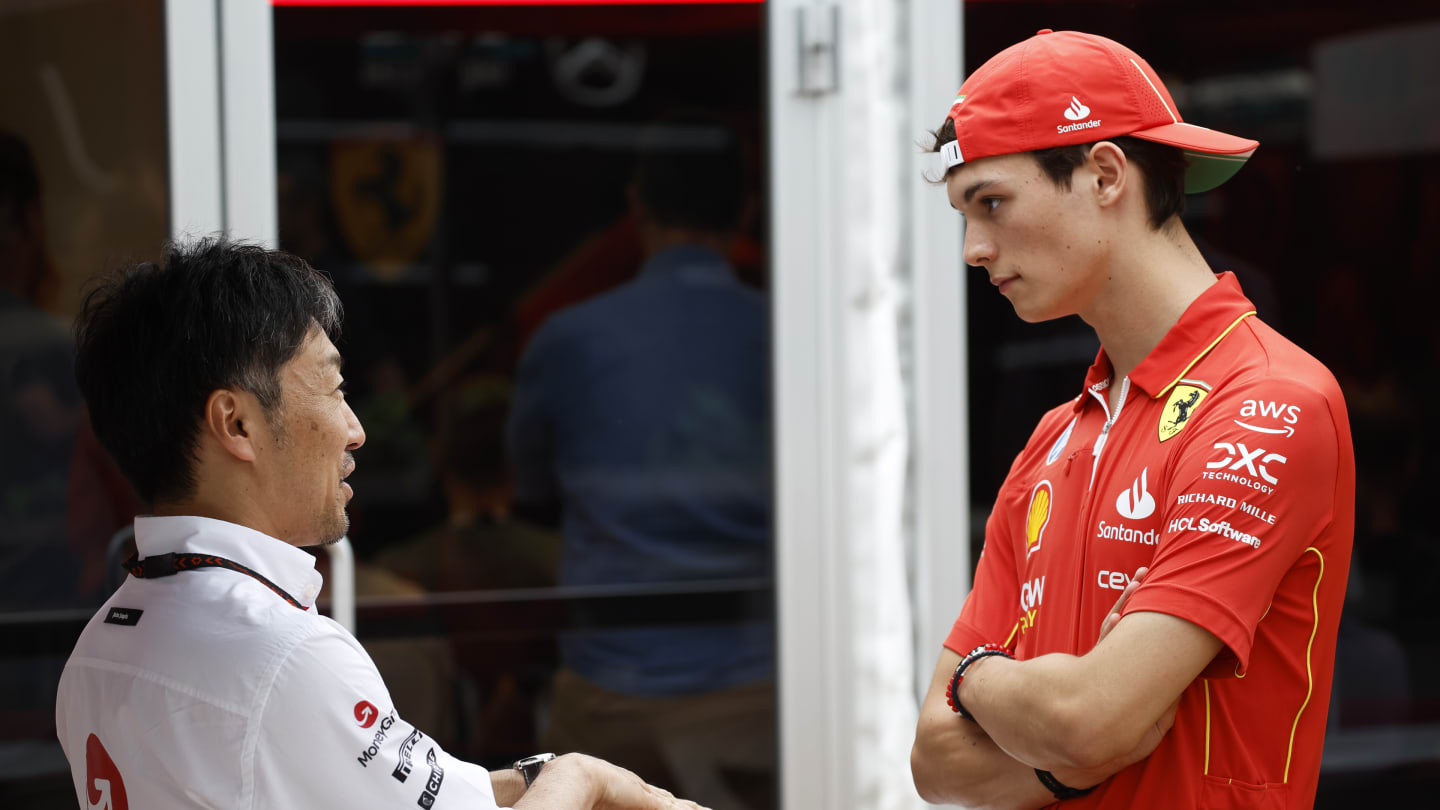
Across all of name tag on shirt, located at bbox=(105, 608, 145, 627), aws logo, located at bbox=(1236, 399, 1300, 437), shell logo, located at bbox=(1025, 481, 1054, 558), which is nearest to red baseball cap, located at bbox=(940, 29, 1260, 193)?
aws logo, located at bbox=(1236, 399, 1300, 437)

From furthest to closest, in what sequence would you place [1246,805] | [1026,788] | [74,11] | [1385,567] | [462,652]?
1. [1385,567]
2. [462,652]
3. [74,11]
4. [1026,788]
5. [1246,805]

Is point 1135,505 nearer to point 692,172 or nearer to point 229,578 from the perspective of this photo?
point 229,578

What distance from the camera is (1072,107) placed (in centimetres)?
144

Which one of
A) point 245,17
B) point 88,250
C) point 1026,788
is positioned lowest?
point 1026,788

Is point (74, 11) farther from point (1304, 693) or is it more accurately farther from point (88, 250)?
point (1304, 693)

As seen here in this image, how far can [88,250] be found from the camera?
99.2 inches

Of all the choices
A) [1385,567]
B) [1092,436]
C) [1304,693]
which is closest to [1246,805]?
[1304,693]

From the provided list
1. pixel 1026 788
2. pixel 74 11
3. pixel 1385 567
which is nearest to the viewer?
pixel 1026 788

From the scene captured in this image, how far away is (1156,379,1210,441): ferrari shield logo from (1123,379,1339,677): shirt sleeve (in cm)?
7

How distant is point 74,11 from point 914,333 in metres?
1.78

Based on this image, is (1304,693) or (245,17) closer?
(1304,693)

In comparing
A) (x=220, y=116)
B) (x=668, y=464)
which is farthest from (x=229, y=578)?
(x=668, y=464)

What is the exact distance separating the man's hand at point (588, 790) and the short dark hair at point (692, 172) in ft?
5.08

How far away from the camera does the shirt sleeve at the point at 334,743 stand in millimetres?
1163
